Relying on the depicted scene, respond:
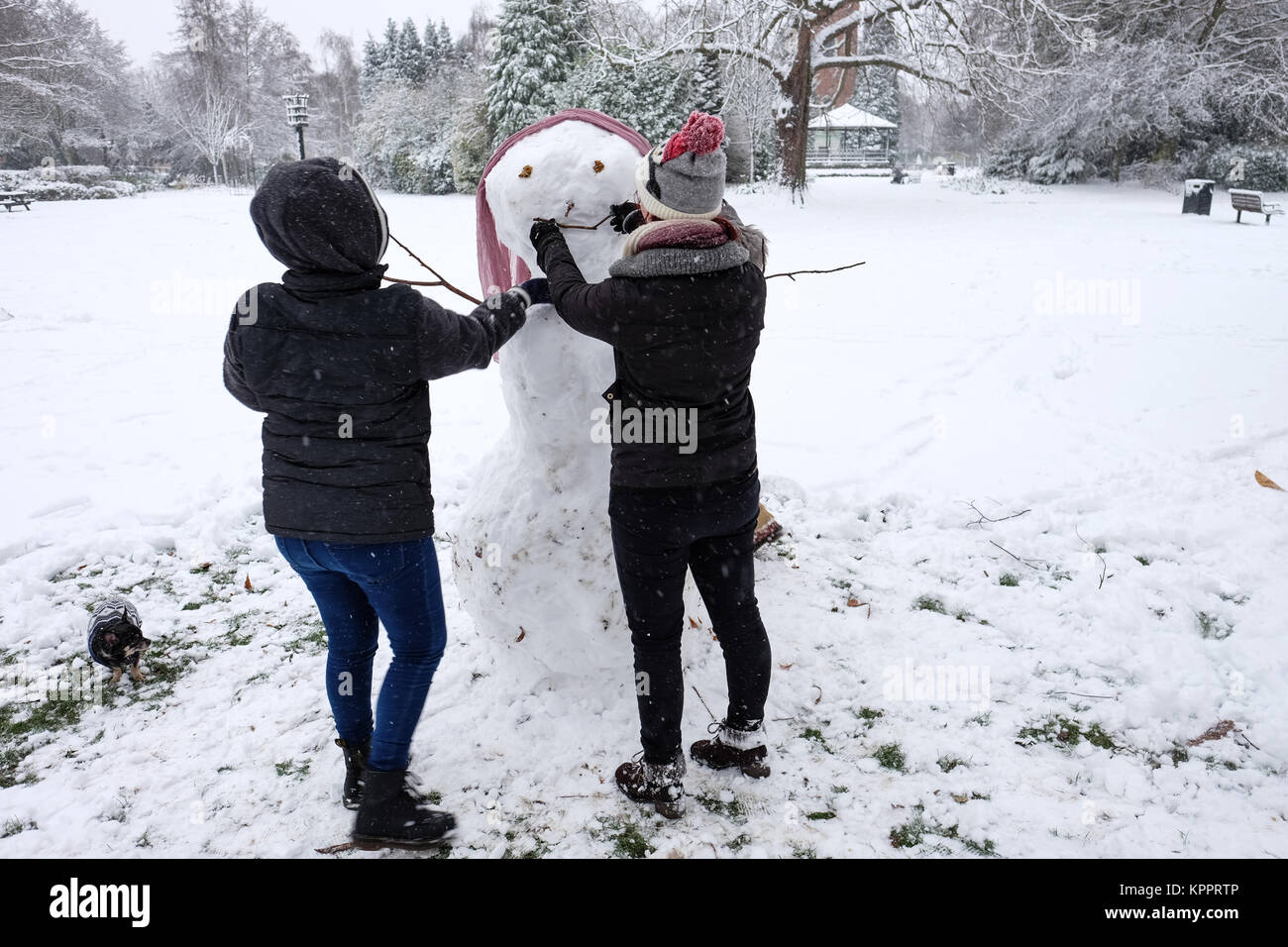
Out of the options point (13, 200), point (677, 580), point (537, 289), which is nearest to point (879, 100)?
point (13, 200)

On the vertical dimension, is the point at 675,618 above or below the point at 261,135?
below

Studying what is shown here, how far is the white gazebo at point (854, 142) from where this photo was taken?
135ft

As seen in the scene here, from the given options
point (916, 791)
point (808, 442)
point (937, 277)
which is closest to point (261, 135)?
point (937, 277)

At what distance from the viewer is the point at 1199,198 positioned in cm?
1528

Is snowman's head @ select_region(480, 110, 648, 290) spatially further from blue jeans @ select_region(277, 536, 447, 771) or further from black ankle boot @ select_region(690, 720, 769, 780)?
black ankle boot @ select_region(690, 720, 769, 780)

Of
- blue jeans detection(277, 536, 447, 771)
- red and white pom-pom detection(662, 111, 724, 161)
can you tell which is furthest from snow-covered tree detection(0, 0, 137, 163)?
red and white pom-pom detection(662, 111, 724, 161)

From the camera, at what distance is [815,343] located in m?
7.50

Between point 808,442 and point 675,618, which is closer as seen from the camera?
point 675,618

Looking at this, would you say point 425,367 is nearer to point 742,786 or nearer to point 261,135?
point 742,786

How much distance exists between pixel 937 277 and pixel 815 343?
3343 millimetres

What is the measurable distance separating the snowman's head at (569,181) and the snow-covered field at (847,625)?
1645mm

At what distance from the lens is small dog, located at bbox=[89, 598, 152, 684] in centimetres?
310
